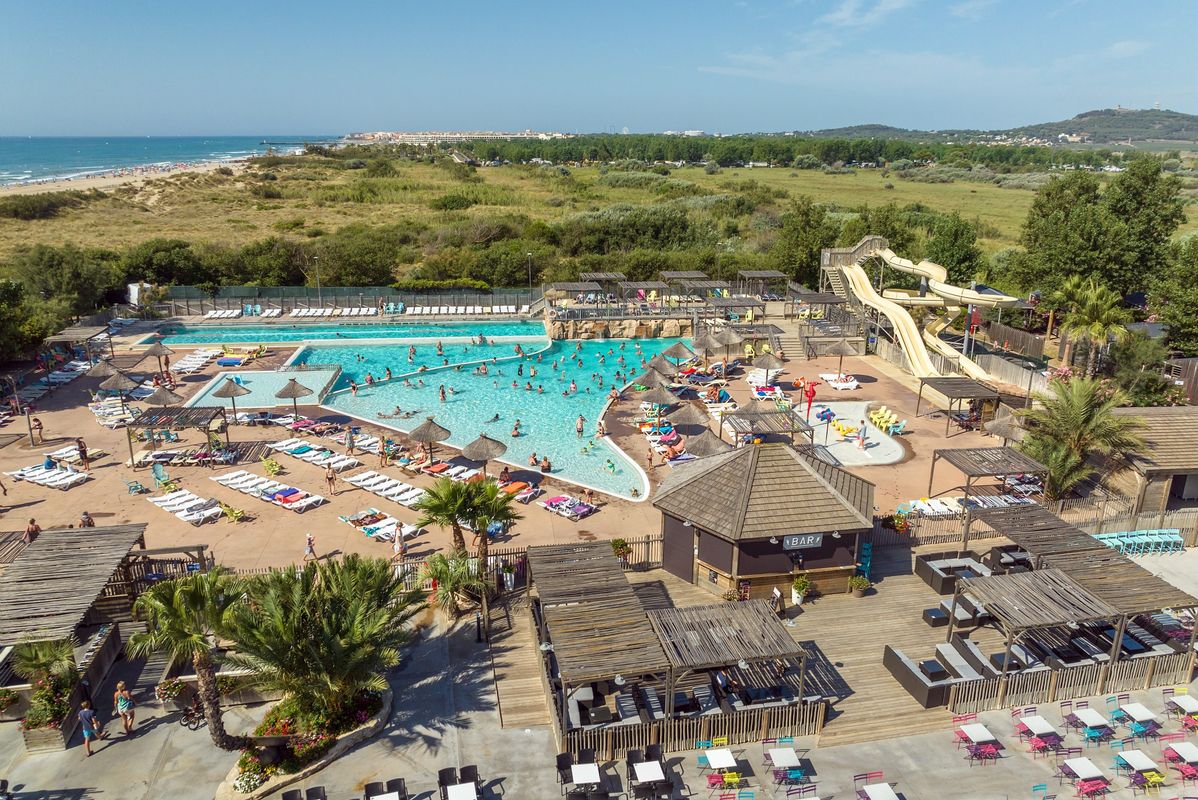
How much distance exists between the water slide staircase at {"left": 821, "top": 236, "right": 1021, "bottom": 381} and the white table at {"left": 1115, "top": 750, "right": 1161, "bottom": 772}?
2531 centimetres

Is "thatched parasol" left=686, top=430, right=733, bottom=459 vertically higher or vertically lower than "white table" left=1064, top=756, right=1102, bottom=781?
higher

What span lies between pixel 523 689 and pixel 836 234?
54684 mm

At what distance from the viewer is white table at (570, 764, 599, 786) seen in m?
12.9

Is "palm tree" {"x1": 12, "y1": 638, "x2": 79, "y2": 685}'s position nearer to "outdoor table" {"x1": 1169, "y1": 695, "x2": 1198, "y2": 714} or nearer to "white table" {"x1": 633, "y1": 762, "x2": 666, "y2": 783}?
"white table" {"x1": 633, "y1": 762, "x2": 666, "y2": 783}

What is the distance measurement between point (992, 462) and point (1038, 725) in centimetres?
1042

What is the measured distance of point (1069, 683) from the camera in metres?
15.8

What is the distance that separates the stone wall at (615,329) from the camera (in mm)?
48875

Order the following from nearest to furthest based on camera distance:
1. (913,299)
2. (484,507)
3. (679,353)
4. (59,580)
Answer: (59,580), (484,507), (679,353), (913,299)

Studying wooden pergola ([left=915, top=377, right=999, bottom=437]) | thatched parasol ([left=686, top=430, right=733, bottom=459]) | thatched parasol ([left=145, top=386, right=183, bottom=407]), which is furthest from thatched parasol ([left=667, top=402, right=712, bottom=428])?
thatched parasol ([left=145, top=386, right=183, bottom=407])

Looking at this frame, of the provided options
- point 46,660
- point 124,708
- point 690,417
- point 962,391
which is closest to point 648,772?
point 124,708

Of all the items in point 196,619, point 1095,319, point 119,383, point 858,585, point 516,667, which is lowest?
point 516,667

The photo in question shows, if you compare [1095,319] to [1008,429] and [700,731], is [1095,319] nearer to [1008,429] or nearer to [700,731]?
[1008,429]

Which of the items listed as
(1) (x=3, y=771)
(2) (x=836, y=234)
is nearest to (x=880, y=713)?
(1) (x=3, y=771)

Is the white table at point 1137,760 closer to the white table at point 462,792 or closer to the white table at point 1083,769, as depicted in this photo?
the white table at point 1083,769
